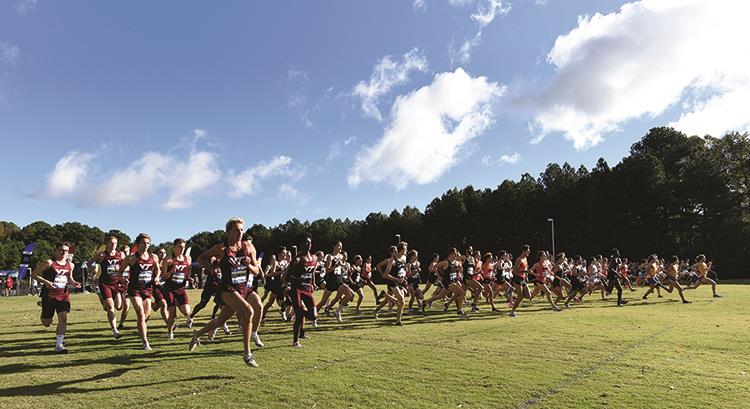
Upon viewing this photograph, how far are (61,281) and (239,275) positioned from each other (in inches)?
195

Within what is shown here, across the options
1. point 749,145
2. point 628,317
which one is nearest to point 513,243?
point 749,145

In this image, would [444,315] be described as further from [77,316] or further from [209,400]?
[77,316]

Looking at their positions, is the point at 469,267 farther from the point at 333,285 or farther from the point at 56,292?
the point at 56,292

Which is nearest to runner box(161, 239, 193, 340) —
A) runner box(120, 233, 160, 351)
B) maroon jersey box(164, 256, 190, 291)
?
maroon jersey box(164, 256, 190, 291)

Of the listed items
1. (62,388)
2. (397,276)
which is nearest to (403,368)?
(62,388)

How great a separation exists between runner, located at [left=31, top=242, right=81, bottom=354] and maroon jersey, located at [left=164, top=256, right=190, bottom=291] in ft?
7.93

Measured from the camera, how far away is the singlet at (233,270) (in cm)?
761

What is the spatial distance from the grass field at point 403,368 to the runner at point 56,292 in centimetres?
53

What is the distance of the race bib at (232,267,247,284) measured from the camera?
7.64 m

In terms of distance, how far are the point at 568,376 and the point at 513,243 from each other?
6297 centimetres

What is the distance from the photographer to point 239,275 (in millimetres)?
7719

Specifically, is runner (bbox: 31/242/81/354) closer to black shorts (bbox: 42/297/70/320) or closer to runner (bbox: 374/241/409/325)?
black shorts (bbox: 42/297/70/320)

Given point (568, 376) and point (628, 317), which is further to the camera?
point (628, 317)

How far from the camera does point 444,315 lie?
637 inches
